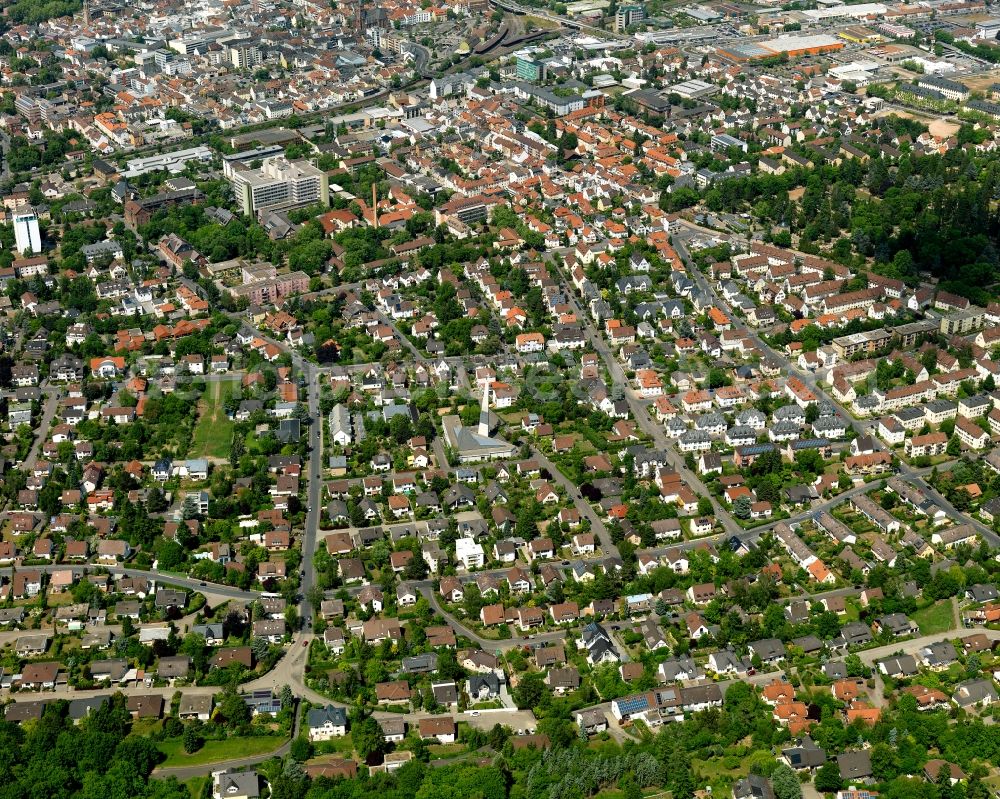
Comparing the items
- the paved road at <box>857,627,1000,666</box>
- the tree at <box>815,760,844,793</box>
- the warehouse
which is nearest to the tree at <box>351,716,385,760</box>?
the tree at <box>815,760,844,793</box>

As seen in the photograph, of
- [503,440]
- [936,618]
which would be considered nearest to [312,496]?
[503,440]

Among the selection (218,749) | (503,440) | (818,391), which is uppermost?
(218,749)

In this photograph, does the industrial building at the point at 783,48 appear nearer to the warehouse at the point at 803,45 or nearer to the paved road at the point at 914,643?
the warehouse at the point at 803,45

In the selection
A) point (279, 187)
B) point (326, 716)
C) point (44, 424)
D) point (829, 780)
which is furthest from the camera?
point (279, 187)

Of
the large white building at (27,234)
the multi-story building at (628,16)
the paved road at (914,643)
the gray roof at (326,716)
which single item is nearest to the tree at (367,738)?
the gray roof at (326,716)

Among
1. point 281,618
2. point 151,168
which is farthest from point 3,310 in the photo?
point 281,618

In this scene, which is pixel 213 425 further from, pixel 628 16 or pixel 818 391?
pixel 628 16
